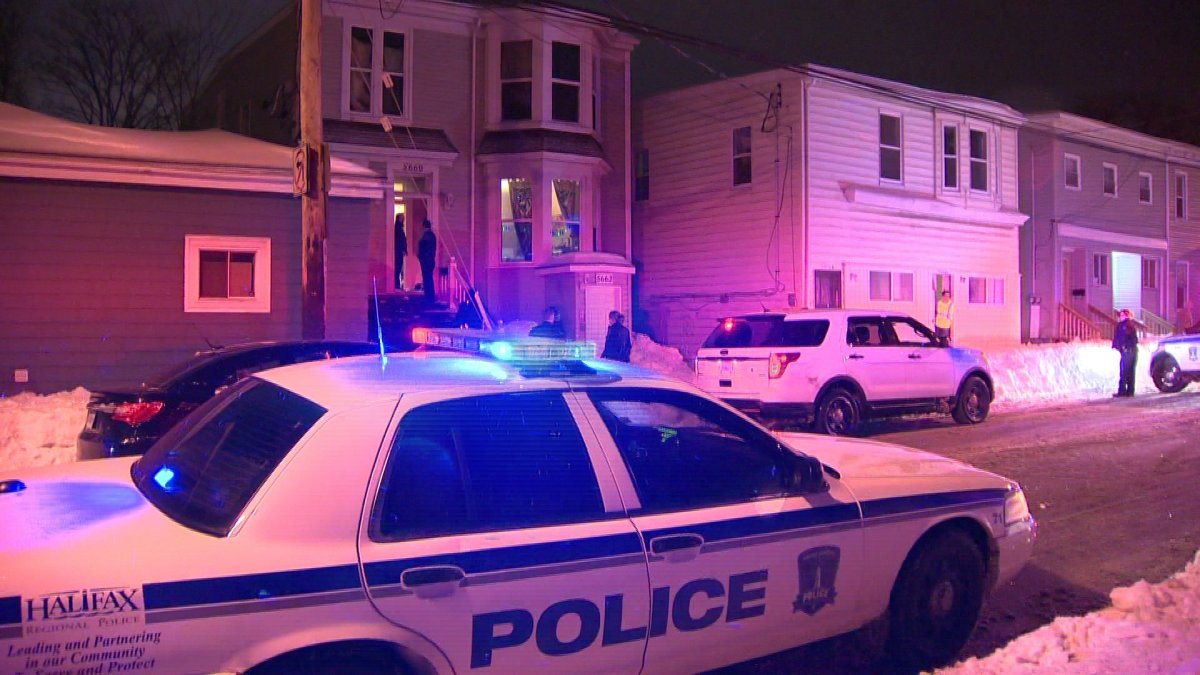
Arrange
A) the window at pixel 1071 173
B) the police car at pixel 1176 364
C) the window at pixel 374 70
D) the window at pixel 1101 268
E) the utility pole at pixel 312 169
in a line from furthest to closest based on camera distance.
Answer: the window at pixel 1101 268 < the window at pixel 1071 173 < the window at pixel 374 70 < the police car at pixel 1176 364 < the utility pole at pixel 312 169

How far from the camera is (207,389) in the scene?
306 inches

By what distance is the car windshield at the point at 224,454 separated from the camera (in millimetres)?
3146

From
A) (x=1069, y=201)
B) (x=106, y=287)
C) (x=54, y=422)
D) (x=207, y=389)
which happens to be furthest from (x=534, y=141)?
(x=1069, y=201)

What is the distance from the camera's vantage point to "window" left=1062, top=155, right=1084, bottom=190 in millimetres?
28781

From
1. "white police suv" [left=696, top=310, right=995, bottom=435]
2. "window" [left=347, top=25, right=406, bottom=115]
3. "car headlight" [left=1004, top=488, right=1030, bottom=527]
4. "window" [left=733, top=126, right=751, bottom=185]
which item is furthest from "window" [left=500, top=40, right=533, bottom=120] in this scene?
"car headlight" [left=1004, top=488, right=1030, bottom=527]

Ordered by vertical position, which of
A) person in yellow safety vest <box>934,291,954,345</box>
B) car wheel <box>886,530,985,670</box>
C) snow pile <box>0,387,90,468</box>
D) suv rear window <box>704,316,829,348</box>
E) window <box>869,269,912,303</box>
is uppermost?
window <box>869,269,912,303</box>

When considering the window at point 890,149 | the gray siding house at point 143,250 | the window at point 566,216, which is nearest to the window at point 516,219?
the window at point 566,216

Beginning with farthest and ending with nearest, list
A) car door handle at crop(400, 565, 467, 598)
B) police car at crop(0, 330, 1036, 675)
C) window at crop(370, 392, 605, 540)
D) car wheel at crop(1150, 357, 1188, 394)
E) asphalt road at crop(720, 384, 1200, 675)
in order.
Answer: car wheel at crop(1150, 357, 1188, 394), asphalt road at crop(720, 384, 1200, 675), window at crop(370, 392, 605, 540), car door handle at crop(400, 565, 467, 598), police car at crop(0, 330, 1036, 675)

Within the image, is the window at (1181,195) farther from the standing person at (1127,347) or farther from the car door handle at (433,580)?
the car door handle at (433,580)

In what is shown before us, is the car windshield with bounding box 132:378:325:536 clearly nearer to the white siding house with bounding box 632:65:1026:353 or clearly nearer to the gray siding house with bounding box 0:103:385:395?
the gray siding house with bounding box 0:103:385:395

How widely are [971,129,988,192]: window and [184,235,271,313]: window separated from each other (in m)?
18.8

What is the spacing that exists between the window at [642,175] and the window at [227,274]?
12888mm

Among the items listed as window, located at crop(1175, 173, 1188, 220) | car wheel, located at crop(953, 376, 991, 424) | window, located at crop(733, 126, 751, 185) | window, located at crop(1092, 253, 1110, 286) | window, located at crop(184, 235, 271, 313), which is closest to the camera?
window, located at crop(184, 235, 271, 313)

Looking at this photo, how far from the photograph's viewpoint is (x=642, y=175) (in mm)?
25734
